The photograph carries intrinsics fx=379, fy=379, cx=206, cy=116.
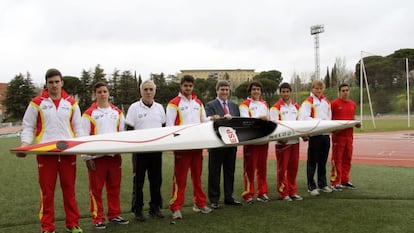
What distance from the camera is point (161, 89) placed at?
176 ft

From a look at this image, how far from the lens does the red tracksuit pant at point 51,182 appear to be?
14.0 feet

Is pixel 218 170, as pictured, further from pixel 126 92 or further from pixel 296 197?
pixel 126 92

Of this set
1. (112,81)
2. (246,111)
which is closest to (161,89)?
(112,81)

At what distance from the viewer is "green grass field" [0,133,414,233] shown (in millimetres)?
4656

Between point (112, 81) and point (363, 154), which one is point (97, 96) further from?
point (112, 81)

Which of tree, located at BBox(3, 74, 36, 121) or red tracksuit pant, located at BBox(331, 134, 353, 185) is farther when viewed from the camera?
tree, located at BBox(3, 74, 36, 121)

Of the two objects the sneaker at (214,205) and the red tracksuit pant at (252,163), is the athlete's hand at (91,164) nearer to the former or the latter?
the sneaker at (214,205)

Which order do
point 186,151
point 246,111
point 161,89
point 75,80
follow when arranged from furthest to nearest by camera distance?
point 75,80
point 161,89
point 246,111
point 186,151

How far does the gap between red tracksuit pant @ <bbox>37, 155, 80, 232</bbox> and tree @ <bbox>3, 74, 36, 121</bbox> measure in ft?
180

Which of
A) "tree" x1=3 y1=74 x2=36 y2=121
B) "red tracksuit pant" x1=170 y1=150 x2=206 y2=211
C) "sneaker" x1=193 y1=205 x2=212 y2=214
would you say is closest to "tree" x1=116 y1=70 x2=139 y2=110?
"tree" x1=3 y1=74 x2=36 y2=121

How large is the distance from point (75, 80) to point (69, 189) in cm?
5652

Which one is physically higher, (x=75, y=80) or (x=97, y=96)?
(x=75, y=80)

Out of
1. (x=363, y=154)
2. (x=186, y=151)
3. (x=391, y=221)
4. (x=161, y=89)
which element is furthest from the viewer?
(x=161, y=89)

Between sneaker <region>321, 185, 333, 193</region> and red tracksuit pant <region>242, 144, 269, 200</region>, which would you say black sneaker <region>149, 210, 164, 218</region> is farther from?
sneaker <region>321, 185, 333, 193</region>
